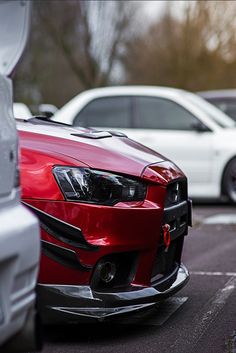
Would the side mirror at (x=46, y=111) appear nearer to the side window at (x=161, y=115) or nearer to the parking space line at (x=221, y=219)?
the side window at (x=161, y=115)

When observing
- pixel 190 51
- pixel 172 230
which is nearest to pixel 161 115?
pixel 172 230

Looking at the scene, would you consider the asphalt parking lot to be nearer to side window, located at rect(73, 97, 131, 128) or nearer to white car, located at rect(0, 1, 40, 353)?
white car, located at rect(0, 1, 40, 353)

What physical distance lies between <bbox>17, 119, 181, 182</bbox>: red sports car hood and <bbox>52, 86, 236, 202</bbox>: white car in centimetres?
589

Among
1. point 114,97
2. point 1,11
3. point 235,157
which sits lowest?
point 235,157

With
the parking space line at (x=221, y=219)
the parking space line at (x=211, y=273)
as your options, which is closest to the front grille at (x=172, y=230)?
the parking space line at (x=211, y=273)

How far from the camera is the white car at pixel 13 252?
10.2 ft

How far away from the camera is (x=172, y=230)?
4.75m

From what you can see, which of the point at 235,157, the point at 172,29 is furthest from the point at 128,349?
the point at 172,29

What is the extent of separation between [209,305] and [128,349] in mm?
1109

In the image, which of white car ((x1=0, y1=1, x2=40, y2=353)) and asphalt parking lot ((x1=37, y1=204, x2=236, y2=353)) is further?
asphalt parking lot ((x1=37, y1=204, x2=236, y2=353))

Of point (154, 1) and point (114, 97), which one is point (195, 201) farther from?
point (154, 1)

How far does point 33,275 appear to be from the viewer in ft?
10.8

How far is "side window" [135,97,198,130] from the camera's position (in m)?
11.1

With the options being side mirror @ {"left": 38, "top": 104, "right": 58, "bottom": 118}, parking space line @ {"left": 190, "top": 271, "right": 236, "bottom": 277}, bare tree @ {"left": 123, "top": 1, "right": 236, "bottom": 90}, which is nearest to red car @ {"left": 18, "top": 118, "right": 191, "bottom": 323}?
parking space line @ {"left": 190, "top": 271, "right": 236, "bottom": 277}
